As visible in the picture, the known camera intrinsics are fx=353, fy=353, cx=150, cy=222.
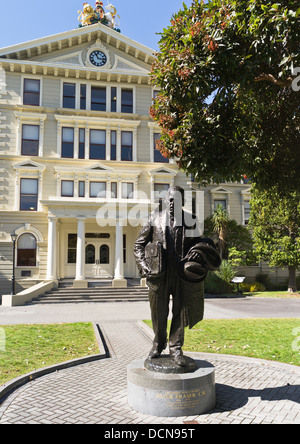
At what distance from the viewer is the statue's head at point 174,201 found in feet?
19.0

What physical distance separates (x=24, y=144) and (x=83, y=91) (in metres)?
6.06

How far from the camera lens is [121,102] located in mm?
27656

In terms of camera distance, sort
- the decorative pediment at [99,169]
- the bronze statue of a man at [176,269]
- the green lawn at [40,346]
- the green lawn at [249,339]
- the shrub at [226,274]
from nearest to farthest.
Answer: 1. the bronze statue of a man at [176,269]
2. the green lawn at [40,346]
3. the green lawn at [249,339]
4. the shrub at [226,274]
5. the decorative pediment at [99,169]

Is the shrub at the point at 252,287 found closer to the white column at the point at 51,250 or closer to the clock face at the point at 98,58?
the white column at the point at 51,250

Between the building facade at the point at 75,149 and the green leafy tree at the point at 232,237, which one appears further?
the green leafy tree at the point at 232,237

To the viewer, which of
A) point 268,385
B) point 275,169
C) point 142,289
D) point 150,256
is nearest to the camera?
point 150,256

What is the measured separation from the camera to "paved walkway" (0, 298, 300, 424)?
4.92 metres

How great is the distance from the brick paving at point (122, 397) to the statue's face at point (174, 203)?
9.91 ft

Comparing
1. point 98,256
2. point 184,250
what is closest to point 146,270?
point 184,250

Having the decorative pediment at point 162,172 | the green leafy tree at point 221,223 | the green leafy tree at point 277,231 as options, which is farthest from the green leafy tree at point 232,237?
the decorative pediment at point 162,172

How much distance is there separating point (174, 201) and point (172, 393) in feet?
9.41

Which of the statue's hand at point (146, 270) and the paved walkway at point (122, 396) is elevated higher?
the statue's hand at point (146, 270)
